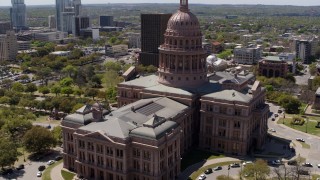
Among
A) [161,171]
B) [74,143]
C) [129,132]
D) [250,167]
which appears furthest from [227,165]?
[74,143]

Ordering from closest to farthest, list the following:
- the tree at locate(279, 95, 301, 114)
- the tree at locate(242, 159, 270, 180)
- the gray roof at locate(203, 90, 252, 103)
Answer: the tree at locate(242, 159, 270, 180) → the gray roof at locate(203, 90, 252, 103) → the tree at locate(279, 95, 301, 114)

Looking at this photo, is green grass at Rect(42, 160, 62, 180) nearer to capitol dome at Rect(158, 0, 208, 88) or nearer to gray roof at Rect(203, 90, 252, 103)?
capitol dome at Rect(158, 0, 208, 88)

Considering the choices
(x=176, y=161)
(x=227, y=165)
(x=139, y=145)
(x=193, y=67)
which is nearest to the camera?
(x=139, y=145)

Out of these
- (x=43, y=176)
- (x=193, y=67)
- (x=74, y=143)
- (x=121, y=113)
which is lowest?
(x=43, y=176)

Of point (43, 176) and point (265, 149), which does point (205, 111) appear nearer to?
point (265, 149)

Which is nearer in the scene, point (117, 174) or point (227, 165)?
point (117, 174)

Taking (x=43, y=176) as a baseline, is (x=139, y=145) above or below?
above

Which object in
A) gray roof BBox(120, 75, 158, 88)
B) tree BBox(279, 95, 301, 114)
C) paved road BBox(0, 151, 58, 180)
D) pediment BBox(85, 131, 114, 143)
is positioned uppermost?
gray roof BBox(120, 75, 158, 88)

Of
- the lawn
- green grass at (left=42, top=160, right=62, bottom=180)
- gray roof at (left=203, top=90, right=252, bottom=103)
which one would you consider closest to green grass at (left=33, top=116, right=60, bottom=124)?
green grass at (left=42, top=160, right=62, bottom=180)
